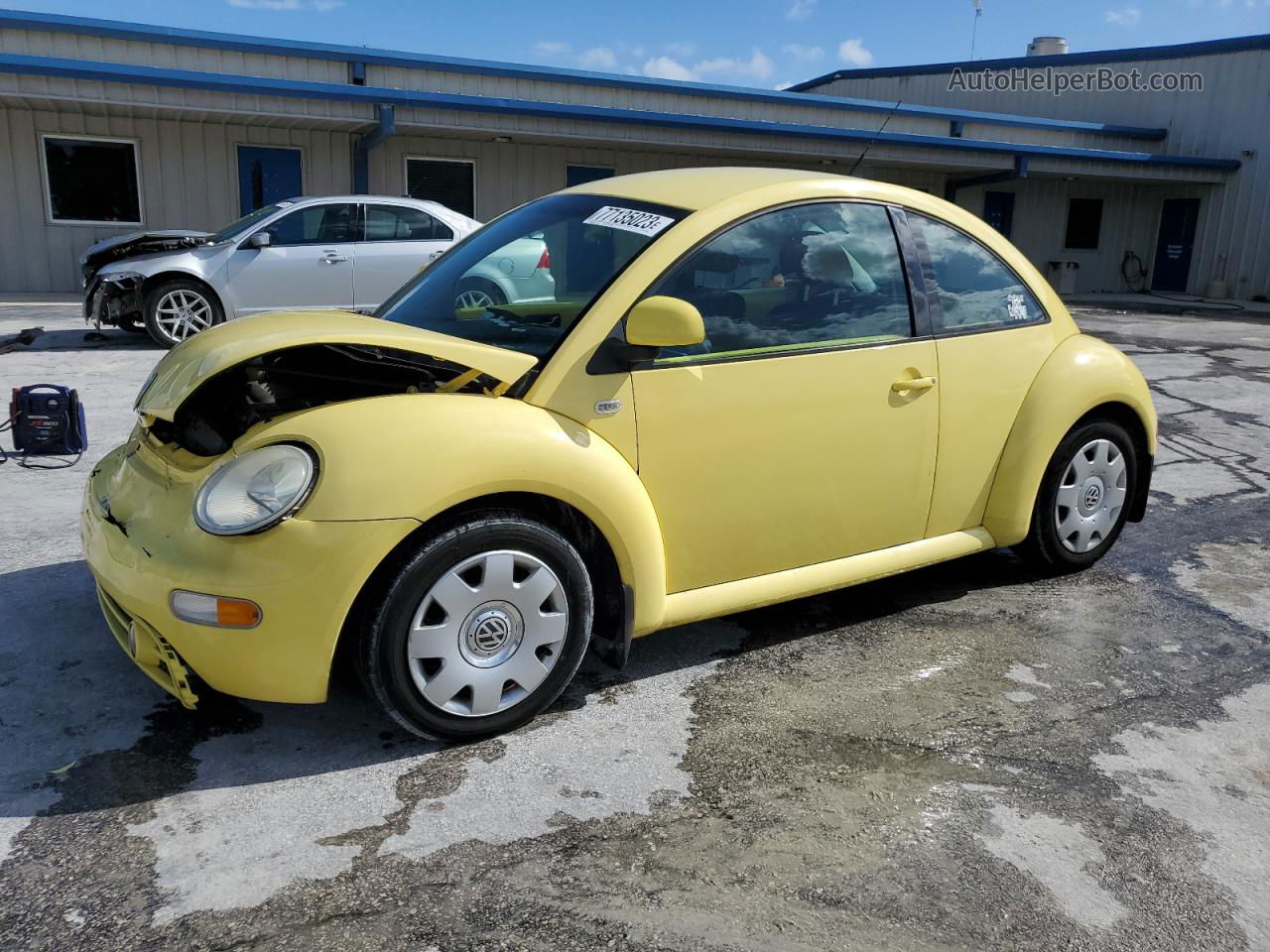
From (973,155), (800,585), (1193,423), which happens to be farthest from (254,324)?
(973,155)

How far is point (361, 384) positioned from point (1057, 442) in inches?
107

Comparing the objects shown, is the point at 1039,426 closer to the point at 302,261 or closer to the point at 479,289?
the point at 479,289

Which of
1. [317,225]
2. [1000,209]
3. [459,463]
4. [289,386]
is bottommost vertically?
[459,463]

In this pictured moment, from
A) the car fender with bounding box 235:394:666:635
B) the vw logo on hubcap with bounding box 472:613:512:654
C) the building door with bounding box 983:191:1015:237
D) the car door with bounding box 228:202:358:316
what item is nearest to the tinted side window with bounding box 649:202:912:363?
the car fender with bounding box 235:394:666:635

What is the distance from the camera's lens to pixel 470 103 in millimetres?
15703

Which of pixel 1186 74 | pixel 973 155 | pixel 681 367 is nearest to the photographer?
pixel 681 367

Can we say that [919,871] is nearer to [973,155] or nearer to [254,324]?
[254,324]

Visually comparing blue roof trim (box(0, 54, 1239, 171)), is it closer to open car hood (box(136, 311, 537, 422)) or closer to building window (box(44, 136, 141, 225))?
building window (box(44, 136, 141, 225))

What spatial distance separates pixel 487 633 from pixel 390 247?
885 centimetres

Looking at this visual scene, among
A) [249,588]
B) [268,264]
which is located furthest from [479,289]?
[268,264]

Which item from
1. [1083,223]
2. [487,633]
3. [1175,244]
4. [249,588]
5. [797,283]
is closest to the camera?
[249,588]

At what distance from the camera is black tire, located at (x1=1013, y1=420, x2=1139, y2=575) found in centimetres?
427

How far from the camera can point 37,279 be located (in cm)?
1565

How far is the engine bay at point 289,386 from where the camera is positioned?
3.12 metres
